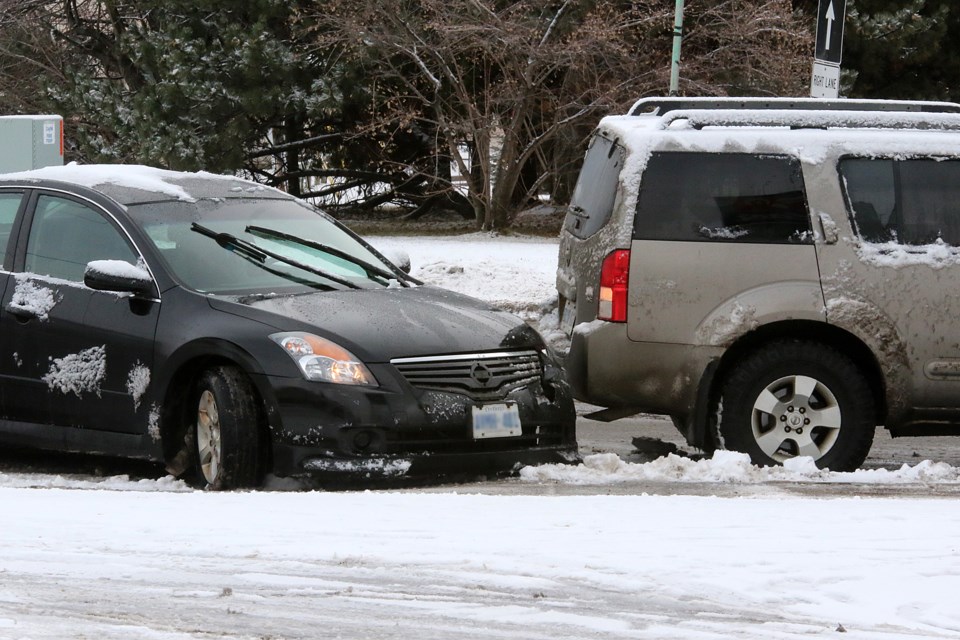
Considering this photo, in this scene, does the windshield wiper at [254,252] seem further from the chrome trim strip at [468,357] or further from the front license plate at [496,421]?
the front license plate at [496,421]

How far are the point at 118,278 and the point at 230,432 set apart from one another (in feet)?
3.45

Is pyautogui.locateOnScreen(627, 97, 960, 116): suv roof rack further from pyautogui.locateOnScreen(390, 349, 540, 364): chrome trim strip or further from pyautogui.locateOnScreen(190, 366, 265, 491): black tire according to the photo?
pyautogui.locateOnScreen(190, 366, 265, 491): black tire

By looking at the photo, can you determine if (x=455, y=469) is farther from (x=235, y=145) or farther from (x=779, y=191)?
(x=235, y=145)

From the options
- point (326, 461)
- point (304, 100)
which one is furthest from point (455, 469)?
point (304, 100)

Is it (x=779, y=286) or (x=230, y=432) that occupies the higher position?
(x=779, y=286)

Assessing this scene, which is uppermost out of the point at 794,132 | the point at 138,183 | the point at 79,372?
the point at 794,132

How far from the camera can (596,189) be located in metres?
8.13

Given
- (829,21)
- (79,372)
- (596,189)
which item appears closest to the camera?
(79,372)

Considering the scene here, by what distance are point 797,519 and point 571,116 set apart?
16.2m

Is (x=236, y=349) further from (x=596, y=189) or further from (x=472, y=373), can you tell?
(x=596, y=189)

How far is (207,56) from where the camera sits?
2375 centimetres

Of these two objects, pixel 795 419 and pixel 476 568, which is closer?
pixel 476 568

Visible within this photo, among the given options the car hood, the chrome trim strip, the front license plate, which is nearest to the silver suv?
the chrome trim strip

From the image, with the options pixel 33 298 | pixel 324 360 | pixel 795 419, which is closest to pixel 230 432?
pixel 324 360
